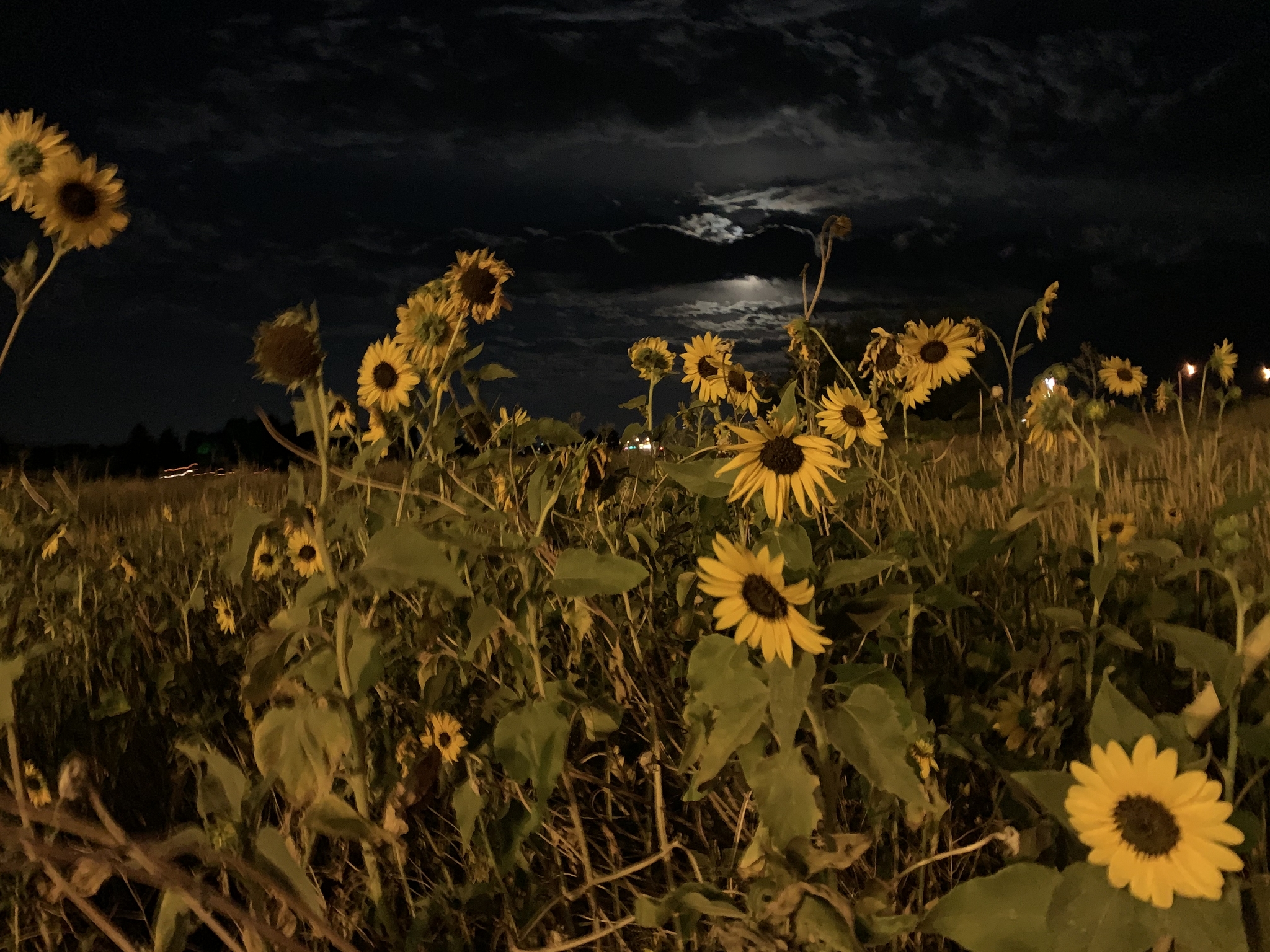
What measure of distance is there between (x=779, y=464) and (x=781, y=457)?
11mm

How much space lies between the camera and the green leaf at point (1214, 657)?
0.70 m

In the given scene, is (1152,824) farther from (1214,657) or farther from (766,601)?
(766,601)

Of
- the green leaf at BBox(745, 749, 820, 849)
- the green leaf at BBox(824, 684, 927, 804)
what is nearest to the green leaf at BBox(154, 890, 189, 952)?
the green leaf at BBox(745, 749, 820, 849)

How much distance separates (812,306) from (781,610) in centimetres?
107

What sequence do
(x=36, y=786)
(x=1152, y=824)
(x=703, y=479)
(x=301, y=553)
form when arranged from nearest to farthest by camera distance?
(x=1152, y=824), (x=703, y=479), (x=36, y=786), (x=301, y=553)

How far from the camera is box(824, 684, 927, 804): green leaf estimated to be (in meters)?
0.81

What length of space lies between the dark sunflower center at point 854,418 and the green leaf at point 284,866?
1.37 meters

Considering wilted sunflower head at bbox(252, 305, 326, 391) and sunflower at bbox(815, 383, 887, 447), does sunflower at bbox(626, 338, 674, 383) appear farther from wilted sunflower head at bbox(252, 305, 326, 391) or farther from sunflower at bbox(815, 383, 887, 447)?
wilted sunflower head at bbox(252, 305, 326, 391)

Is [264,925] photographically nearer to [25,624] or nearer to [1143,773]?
[1143,773]

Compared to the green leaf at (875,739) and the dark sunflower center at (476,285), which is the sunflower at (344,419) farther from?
the green leaf at (875,739)

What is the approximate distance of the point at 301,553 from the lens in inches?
81.4

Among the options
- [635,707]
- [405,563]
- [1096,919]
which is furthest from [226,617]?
[1096,919]

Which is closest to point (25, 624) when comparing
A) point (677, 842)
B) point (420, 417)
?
point (420, 417)

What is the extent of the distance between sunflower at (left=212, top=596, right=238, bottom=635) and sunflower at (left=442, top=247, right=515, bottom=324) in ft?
4.14
